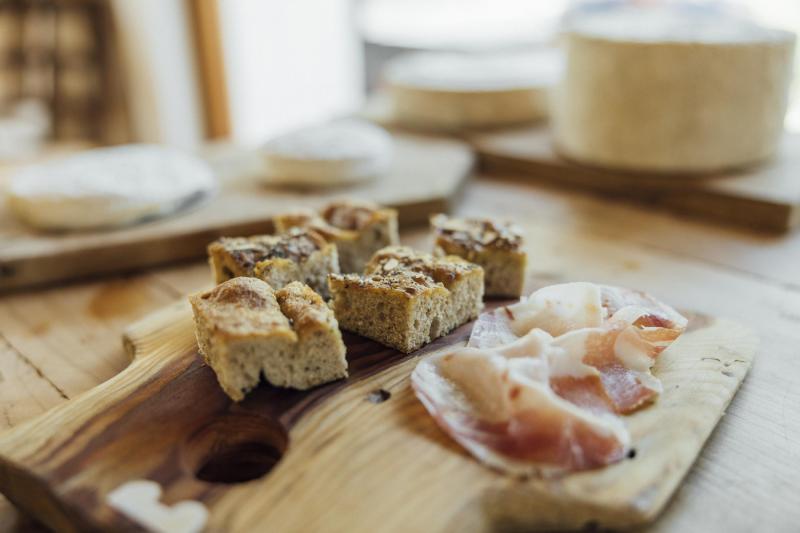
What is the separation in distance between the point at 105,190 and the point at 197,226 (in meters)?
0.27

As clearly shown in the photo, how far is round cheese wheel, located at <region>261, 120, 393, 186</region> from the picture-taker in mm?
2305

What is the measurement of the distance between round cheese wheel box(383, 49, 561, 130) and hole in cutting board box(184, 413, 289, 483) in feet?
6.56

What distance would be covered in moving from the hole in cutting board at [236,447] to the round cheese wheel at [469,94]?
2.00 metres

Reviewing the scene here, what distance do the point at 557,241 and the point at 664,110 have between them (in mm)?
581

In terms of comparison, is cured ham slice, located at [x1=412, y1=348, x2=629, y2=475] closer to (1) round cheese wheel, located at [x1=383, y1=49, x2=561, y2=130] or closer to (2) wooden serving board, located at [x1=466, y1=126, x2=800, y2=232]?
(2) wooden serving board, located at [x1=466, y1=126, x2=800, y2=232]

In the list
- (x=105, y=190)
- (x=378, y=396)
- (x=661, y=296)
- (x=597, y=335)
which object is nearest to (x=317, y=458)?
(x=378, y=396)

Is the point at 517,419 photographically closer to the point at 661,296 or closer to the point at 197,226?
the point at 661,296

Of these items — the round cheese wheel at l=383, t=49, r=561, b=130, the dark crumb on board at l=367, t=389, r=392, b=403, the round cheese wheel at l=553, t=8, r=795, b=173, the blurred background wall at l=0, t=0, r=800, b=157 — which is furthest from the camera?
the blurred background wall at l=0, t=0, r=800, b=157

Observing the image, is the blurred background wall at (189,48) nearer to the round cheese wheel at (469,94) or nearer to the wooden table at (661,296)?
the round cheese wheel at (469,94)

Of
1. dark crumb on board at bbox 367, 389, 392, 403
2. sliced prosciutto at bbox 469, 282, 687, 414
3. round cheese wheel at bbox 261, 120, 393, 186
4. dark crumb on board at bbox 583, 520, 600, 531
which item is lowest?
dark crumb on board at bbox 583, 520, 600, 531

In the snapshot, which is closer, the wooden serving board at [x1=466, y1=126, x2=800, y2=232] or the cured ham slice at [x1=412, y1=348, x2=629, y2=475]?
the cured ham slice at [x1=412, y1=348, x2=629, y2=475]

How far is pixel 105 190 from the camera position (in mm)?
1998

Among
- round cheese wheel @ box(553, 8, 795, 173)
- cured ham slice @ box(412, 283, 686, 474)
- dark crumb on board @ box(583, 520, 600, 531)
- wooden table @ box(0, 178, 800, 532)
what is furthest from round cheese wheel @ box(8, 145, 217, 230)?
dark crumb on board @ box(583, 520, 600, 531)

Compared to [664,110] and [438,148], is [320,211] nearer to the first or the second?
[438,148]
